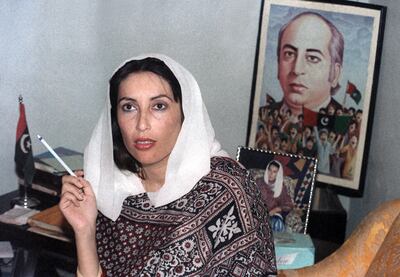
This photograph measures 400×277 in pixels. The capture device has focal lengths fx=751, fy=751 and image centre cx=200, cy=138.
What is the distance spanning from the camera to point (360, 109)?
312 centimetres

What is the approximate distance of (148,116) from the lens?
218 centimetres

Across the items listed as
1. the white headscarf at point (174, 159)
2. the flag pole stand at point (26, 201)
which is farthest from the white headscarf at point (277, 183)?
the flag pole stand at point (26, 201)

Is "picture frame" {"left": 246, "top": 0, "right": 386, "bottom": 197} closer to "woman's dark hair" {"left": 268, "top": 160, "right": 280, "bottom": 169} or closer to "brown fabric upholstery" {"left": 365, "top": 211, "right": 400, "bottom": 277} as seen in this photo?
"woman's dark hair" {"left": 268, "top": 160, "right": 280, "bottom": 169}

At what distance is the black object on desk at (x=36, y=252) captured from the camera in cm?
257

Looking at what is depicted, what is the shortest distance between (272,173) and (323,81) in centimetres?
48

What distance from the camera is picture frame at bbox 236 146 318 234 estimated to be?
291 cm

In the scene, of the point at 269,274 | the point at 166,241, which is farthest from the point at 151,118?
the point at 269,274

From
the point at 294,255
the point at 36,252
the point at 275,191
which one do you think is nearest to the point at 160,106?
the point at 294,255

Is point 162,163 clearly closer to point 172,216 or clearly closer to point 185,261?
point 172,216

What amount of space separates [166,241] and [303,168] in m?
0.93

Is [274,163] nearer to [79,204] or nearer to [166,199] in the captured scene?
[166,199]

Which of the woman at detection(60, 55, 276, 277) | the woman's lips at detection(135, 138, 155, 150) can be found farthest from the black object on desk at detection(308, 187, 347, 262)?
the woman's lips at detection(135, 138, 155, 150)

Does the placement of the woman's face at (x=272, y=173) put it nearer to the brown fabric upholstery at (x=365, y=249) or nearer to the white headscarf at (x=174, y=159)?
the white headscarf at (x=174, y=159)

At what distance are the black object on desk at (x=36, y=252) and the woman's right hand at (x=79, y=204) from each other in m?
0.45
